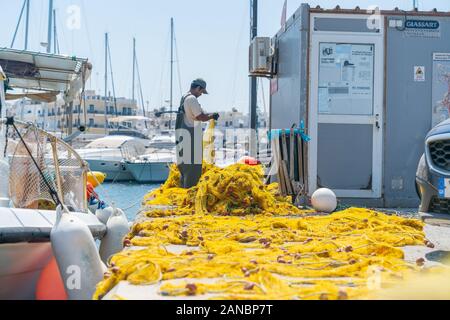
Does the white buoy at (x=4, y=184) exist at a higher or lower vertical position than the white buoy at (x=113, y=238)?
higher

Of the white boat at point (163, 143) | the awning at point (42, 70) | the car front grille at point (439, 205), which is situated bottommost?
the white boat at point (163, 143)

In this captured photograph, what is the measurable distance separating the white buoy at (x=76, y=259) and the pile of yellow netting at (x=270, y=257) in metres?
0.37

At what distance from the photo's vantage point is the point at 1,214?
5578 millimetres

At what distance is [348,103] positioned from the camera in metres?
9.12

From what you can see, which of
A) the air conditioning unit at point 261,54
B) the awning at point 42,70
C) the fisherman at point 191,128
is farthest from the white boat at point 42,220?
the air conditioning unit at point 261,54

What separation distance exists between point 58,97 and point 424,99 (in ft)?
22.6

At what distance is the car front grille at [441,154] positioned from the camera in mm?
4953

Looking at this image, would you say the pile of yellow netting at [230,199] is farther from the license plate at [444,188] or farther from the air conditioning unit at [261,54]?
the air conditioning unit at [261,54]

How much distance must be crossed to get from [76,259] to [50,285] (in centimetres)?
120

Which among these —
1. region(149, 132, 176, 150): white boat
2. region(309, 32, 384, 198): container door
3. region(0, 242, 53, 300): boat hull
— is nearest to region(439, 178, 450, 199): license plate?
region(0, 242, 53, 300): boat hull

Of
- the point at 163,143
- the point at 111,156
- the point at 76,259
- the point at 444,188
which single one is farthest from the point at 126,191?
the point at 444,188

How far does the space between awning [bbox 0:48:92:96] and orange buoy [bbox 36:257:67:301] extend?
Result: 15.7 ft

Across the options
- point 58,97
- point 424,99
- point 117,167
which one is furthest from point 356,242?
point 117,167

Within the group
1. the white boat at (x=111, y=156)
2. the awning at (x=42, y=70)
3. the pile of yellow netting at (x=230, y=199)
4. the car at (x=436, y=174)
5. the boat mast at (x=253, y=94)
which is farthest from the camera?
the white boat at (x=111, y=156)
